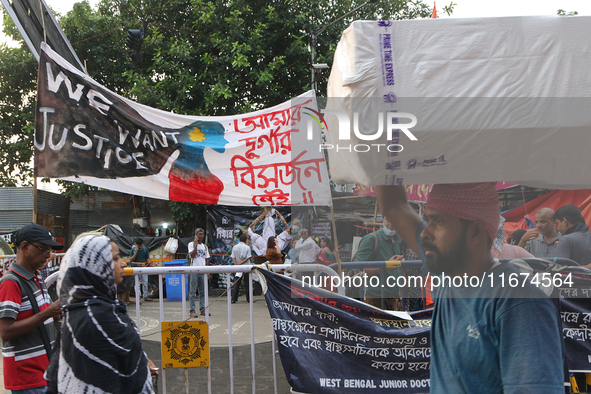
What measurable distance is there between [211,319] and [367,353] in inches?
237

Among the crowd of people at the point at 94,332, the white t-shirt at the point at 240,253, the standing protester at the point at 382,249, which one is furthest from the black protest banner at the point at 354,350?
the white t-shirt at the point at 240,253

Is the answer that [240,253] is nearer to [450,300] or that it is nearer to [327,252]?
[327,252]

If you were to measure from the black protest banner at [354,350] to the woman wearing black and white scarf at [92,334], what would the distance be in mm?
1425

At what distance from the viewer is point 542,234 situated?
179 cm

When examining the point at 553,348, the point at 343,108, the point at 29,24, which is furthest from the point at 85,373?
the point at 29,24

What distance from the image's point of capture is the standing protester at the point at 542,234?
173cm

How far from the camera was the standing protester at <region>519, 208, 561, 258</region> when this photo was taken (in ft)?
Answer: 5.69

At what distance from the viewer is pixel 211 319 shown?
8.84 metres

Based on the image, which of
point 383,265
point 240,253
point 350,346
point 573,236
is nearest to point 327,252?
point 383,265

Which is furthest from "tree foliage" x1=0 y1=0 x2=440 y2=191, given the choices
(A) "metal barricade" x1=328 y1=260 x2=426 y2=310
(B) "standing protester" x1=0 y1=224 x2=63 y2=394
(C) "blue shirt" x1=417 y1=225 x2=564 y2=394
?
(C) "blue shirt" x1=417 y1=225 x2=564 y2=394

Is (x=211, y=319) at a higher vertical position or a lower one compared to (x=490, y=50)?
lower

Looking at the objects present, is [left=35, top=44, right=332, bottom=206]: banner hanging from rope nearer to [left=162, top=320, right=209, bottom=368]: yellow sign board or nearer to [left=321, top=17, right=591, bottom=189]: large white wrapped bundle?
[left=162, top=320, right=209, bottom=368]: yellow sign board

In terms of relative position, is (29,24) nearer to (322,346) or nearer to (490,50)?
(322,346)

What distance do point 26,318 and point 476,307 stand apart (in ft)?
8.80
